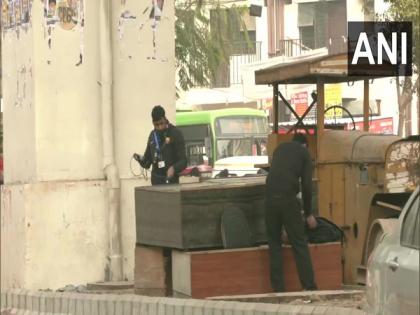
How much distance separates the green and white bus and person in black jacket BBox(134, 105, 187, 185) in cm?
1769

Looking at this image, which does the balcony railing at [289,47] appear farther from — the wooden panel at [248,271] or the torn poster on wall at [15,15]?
the wooden panel at [248,271]

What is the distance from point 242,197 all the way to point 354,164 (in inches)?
51.0

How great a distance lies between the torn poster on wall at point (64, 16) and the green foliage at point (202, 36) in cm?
885

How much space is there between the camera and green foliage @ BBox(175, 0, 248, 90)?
73.9ft

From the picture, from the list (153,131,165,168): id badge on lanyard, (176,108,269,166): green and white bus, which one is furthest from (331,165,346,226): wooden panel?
(176,108,269,166): green and white bus

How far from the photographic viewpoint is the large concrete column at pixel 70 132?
1256cm

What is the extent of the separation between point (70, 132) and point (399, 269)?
7.14 metres

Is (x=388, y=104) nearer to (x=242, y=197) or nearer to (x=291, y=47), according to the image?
(x=291, y=47)

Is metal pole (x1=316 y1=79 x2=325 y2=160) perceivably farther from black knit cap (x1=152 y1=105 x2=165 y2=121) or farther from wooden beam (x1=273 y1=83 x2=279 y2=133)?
black knit cap (x1=152 y1=105 x2=165 y2=121)

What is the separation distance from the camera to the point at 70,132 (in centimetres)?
1278

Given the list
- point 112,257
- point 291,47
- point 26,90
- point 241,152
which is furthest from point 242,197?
point 291,47

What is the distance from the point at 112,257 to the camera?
12781 millimetres

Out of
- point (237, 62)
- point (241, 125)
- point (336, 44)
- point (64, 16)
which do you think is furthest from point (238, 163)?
point (64, 16)
